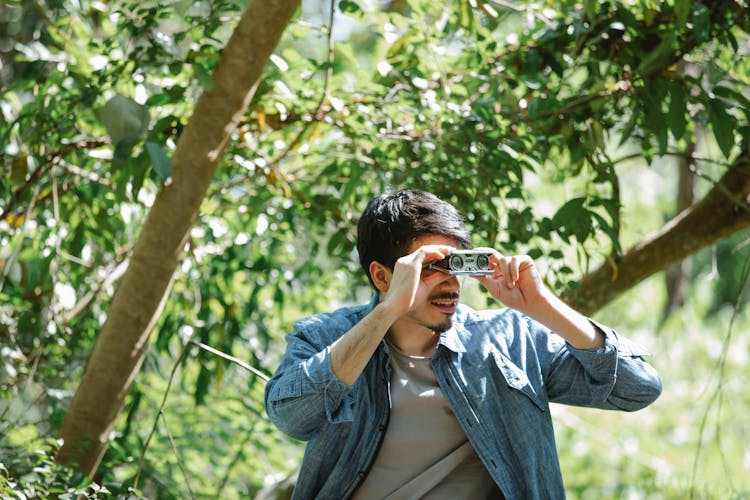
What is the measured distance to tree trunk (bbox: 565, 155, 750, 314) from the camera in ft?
8.61

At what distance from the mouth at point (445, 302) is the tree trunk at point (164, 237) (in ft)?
2.38

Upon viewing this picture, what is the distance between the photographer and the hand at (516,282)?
1748mm

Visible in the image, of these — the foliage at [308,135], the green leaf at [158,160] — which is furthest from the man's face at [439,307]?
the green leaf at [158,160]

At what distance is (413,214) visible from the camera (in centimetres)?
195

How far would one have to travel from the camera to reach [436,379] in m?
1.94

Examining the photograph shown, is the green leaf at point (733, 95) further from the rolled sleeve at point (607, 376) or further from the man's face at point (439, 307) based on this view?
the man's face at point (439, 307)

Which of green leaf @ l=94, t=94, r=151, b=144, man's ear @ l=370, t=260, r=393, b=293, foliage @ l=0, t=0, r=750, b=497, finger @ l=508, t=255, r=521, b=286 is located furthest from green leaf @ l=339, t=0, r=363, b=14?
finger @ l=508, t=255, r=521, b=286

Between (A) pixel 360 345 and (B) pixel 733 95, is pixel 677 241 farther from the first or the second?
(A) pixel 360 345

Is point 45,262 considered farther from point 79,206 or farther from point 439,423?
point 439,423

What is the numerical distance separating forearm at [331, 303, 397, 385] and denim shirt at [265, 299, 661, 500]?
0.04 m

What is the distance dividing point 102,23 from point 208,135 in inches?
32.6

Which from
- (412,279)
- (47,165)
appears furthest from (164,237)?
(412,279)

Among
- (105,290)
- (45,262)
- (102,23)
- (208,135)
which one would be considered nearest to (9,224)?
(45,262)

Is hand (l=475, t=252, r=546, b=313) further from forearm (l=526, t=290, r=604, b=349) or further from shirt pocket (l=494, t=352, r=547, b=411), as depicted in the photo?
shirt pocket (l=494, t=352, r=547, b=411)
